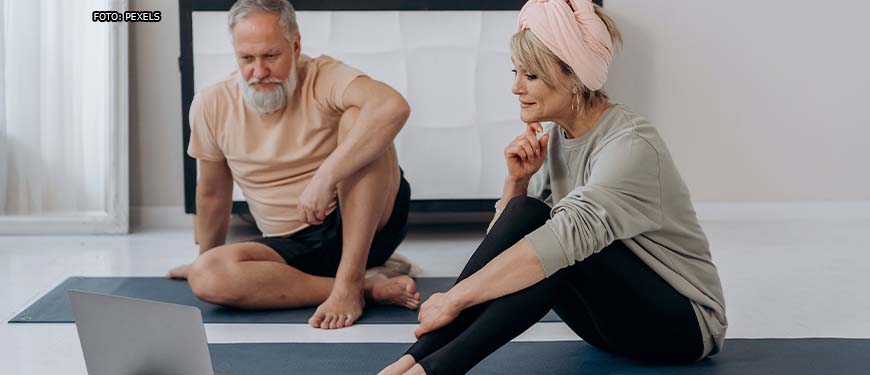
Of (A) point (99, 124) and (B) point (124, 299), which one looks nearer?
(B) point (124, 299)

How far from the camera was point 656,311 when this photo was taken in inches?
108

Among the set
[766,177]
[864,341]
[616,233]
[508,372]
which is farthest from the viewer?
[766,177]

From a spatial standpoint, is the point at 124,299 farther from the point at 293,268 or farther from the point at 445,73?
the point at 445,73

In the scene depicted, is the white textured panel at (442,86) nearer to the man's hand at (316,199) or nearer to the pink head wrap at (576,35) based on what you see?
the man's hand at (316,199)

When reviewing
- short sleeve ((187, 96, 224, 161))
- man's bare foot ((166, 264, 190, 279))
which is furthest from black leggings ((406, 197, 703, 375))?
man's bare foot ((166, 264, 190, 279))

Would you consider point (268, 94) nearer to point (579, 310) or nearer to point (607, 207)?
point (579, 310)

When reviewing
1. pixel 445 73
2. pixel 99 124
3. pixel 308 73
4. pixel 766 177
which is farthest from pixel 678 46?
pixel 99 124

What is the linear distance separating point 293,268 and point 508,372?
94 centimetres

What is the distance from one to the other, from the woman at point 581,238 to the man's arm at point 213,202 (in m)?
1.22

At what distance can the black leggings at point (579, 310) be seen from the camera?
2.54 meters

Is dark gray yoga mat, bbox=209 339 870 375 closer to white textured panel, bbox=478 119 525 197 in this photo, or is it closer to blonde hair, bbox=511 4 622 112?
blonde hair, bbox=511 4 622 112

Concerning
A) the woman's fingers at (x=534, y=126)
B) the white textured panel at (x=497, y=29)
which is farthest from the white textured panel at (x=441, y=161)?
the woman's fingers at (x=534, y=126)

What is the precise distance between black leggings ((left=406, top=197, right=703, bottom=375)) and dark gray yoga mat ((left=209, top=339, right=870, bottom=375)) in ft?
0.31

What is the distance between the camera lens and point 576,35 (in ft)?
8.87
